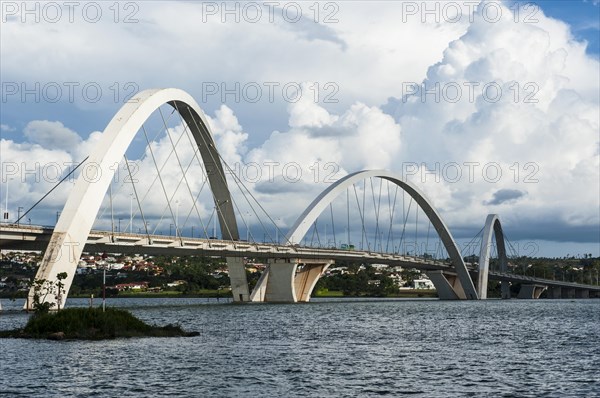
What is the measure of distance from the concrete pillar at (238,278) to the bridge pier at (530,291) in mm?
88729

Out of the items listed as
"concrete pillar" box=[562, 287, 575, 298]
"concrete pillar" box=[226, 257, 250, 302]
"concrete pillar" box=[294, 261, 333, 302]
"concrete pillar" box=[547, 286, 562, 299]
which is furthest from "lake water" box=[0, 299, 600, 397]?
"concrete pillar" box=[562, 287, 575, 298]

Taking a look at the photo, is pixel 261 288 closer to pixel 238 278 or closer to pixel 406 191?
pixel 238 278

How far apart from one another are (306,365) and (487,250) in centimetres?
11098

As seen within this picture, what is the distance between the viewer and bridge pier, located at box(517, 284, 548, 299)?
17388 cm

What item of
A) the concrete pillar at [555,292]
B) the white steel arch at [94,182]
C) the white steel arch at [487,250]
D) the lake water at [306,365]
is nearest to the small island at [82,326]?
the lake water at [306,365]

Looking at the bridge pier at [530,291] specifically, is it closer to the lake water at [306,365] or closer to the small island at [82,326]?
the lake water at [306,365]

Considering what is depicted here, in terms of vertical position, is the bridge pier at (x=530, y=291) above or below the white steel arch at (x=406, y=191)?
below

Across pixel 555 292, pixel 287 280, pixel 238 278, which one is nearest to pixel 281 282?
pixel 287 280

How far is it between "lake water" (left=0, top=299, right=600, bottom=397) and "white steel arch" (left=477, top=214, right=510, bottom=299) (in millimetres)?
88634

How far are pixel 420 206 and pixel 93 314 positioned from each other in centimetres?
8786

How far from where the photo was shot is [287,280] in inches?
3999

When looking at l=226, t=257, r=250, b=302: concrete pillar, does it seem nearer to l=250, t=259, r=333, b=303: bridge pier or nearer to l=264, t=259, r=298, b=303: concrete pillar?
l=250, t=259, r=333, b=303: bridge pier

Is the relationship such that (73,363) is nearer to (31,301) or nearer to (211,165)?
(31,301)

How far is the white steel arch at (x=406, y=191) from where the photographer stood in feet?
350
